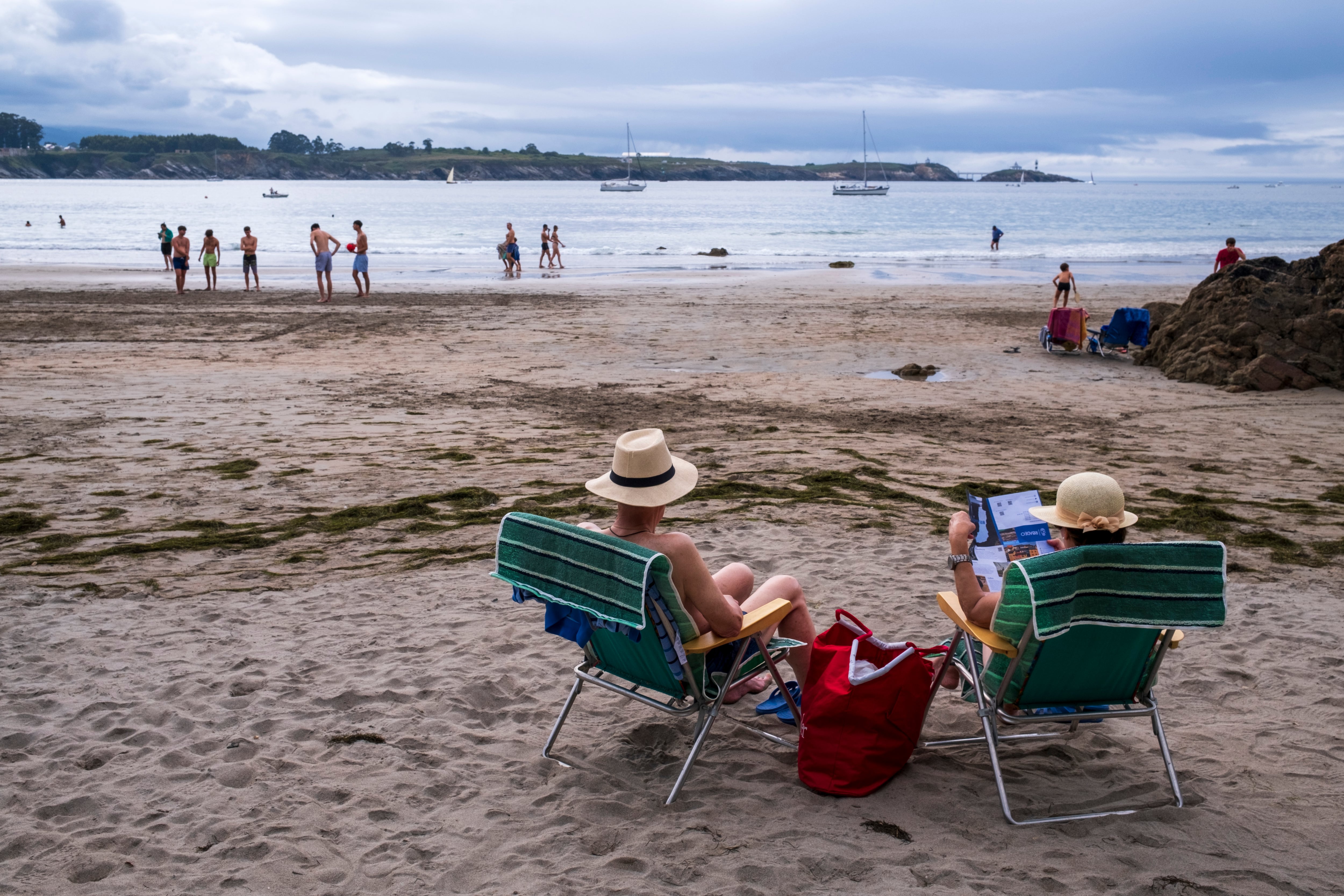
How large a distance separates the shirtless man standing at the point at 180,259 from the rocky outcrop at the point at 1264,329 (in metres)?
18.2

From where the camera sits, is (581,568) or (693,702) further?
(693,702)

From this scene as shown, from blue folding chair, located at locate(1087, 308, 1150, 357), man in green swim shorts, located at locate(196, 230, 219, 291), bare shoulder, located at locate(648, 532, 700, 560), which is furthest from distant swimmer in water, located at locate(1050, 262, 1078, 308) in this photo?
man in green swim shorts, located at locate(196, 230, 219, 291)

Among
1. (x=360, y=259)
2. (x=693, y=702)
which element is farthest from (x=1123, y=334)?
(x=360, y=259)

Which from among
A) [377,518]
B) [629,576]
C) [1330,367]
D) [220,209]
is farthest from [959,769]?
[220,209]

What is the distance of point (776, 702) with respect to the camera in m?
3.88

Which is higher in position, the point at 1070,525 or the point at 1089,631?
the point at 1070,525

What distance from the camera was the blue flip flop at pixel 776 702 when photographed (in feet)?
12.5

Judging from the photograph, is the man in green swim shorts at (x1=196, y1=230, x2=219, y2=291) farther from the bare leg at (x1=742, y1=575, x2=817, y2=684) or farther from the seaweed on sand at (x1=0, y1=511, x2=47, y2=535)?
the bare leg at (x1=742, y1=575, x2=817, y2=684)

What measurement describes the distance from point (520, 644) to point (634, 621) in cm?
→ 166

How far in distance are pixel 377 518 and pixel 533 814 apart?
11.4 feet

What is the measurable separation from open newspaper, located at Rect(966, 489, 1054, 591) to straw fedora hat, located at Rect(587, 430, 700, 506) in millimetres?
1036

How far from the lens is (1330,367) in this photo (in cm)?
1091

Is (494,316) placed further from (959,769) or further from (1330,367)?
(959,769)

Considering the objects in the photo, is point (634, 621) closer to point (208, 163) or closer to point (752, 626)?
point (752, 626)
